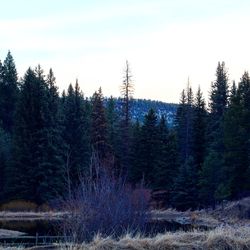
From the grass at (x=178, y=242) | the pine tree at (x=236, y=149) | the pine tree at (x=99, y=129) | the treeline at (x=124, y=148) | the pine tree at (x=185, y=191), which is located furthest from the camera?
the pine tree at (x=99, y=129)

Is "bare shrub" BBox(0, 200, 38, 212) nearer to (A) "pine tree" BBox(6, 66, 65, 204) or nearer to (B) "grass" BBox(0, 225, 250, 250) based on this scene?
(A) "pine tree" BBox(6, 66, 65, 204)

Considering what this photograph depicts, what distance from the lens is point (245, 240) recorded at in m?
9.77

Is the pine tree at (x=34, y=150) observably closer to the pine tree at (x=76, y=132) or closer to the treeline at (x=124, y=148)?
the treeline at (x=124, y=148)

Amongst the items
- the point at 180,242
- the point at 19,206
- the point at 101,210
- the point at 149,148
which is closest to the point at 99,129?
the point at 149,148

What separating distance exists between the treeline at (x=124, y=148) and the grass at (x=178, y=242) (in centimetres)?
3286

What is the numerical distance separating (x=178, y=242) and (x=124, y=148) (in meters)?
45.3

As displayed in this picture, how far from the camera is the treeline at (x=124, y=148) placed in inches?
1843

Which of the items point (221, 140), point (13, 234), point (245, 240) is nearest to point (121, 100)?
point (221, 140)

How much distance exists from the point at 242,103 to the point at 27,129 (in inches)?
→ 727

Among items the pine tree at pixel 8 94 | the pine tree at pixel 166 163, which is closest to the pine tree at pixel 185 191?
the pine tree at pixel 166 163

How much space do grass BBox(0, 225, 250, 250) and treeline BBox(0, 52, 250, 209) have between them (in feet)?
108

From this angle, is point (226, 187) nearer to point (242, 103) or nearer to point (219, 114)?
point (242, 103)

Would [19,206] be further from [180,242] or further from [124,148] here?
[180,242]

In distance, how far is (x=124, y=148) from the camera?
180 feet
